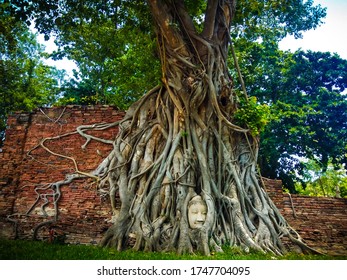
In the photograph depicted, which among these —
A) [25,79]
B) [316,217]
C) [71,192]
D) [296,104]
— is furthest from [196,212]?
[25,79]

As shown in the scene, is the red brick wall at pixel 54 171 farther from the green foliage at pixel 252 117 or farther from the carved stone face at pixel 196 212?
the green foliage at pixel 252 117

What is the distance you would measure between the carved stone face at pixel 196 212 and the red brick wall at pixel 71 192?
5.07ft

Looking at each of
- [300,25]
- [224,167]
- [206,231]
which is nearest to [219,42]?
[224,167]

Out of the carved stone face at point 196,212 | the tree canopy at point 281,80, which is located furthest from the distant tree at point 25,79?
the carved stone face at point 196,212

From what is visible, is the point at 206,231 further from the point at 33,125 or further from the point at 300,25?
the point at 300,25

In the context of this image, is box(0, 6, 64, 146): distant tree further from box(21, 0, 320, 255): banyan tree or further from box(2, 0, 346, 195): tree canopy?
box(21, 0, 320, 255): banyan tree

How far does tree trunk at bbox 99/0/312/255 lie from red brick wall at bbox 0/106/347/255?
46 centimetres

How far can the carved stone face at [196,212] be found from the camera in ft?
14.0

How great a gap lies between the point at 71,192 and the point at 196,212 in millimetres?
2469

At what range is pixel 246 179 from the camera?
529cm

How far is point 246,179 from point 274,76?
282 inches

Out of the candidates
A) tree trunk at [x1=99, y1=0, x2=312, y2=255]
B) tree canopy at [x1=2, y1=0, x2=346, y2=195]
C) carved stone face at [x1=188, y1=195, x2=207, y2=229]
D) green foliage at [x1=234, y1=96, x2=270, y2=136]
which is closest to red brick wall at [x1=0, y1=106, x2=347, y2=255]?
tree trunk at [x1=99, y1=0, x2=312, y2=255]

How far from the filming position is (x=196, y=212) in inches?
171

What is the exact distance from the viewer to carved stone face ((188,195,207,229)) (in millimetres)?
4273
